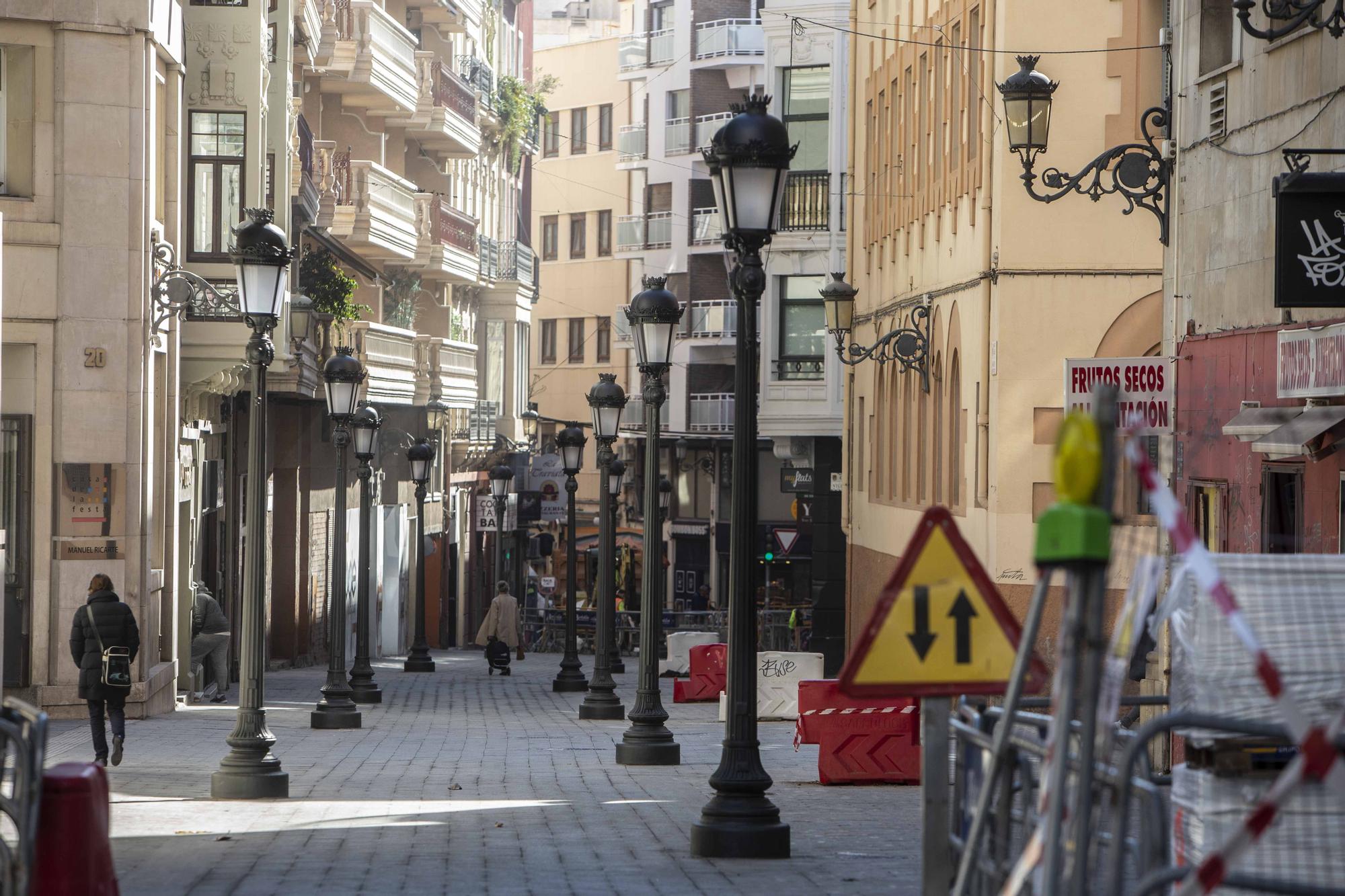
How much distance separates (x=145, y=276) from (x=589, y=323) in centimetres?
5403

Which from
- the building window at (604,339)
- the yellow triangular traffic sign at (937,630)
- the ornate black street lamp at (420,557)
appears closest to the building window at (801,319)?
the ornate black street lamp at (420,557)

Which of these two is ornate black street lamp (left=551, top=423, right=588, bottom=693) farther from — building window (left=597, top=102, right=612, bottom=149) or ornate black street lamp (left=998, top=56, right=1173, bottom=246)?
building window (left=597, top=102, right=612, bottom=149)

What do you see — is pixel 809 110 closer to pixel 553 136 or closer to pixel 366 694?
pixel 366 694

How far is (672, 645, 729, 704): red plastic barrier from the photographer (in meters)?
29.3

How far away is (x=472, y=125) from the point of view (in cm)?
5206

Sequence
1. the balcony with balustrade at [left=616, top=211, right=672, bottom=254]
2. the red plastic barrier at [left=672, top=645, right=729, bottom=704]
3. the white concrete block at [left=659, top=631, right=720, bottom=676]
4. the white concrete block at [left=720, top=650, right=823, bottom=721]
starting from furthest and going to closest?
the balcony with balustrade at [left=616, top=211, right=672, bottom=254] → the white concrete block at [left=659, top=631, right=720, bottom=676] → the red plastic barrier at [left=672, top=645, right=729, bottom=704] → the white concrete block at [left=720, top=650, right=823, bottom=721]

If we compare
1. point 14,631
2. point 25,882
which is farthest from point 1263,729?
point 14,631

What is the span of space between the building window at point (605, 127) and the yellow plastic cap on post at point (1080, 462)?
2873 inches

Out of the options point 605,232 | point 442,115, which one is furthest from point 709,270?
point 442,115

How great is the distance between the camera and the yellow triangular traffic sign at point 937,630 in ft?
20.4

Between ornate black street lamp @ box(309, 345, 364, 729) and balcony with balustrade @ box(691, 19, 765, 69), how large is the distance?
38.3m

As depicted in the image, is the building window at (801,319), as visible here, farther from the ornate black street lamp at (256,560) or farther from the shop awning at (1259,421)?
the shop awning at (1259,421)

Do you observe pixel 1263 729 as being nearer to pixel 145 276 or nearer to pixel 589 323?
pixel 145 276

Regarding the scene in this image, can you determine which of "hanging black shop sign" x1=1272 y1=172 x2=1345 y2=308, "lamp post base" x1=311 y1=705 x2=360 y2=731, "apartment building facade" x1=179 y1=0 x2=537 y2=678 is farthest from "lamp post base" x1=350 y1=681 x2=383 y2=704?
"hanging black shop sign" x1=1272 y1=172 x2=1345 y2=308
